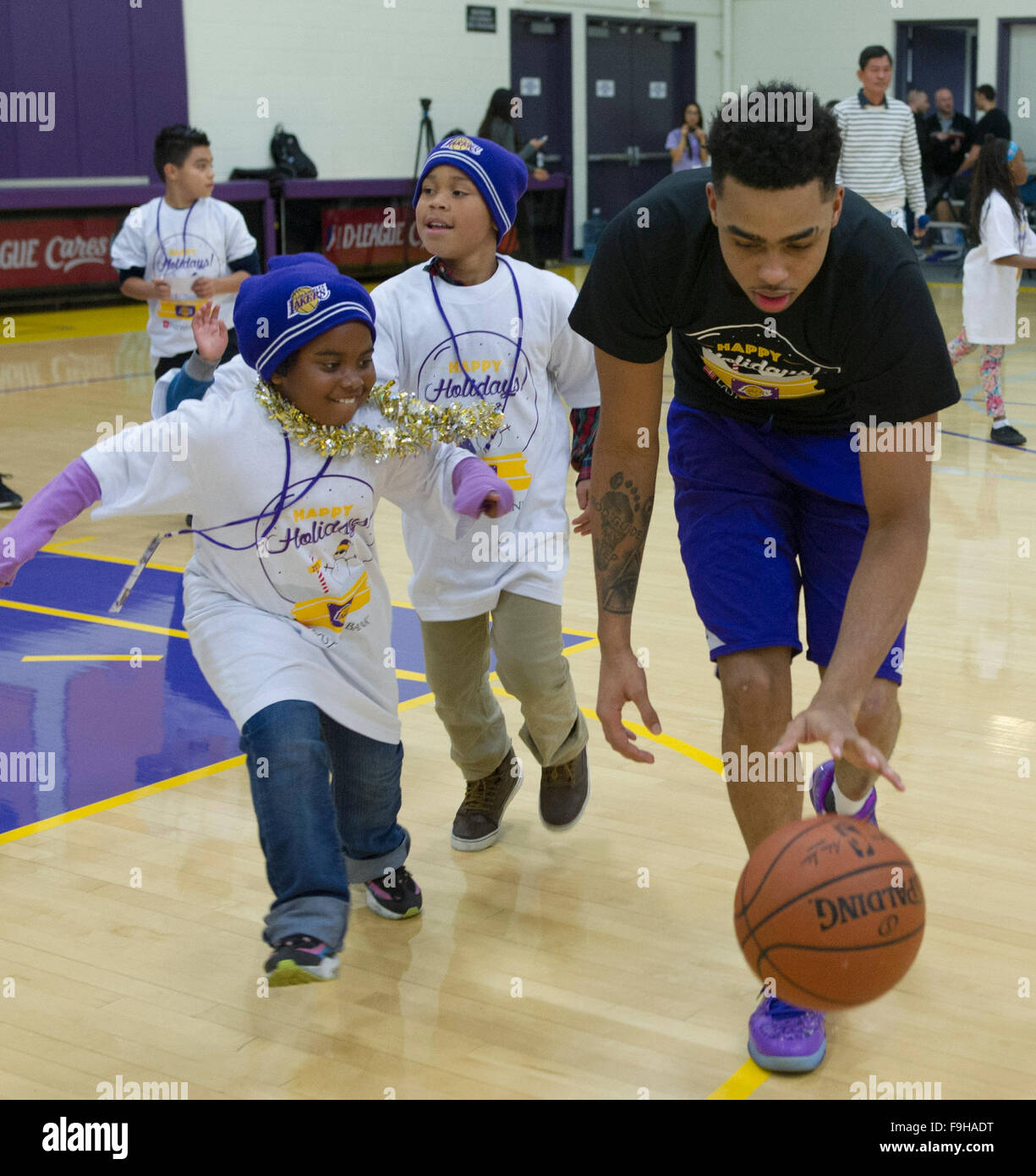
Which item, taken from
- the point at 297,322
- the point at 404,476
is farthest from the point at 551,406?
the point at 297,322

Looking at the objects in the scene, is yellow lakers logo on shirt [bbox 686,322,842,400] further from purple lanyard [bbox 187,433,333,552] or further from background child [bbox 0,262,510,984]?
purple lanyard [bbox 187,433,333,552]

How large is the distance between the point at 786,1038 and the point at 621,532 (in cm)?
96

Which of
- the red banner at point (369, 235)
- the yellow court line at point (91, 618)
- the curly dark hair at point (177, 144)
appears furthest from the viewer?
the red banner at point (369, 235)

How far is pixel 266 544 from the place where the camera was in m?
3.11

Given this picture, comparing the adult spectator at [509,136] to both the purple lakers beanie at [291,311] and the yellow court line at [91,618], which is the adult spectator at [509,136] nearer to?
the yellow court line at [91,618]

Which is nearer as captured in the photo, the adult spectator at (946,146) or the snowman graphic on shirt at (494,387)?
the snowman graphic on shirt at (494,387)

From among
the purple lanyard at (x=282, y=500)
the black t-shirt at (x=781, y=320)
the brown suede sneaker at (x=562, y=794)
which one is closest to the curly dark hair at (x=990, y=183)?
the brown suede sneaker at (x=562, y=794)

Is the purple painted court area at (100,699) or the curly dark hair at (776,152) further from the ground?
the curly dark hair at (776,152)

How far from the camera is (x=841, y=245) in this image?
100 inches

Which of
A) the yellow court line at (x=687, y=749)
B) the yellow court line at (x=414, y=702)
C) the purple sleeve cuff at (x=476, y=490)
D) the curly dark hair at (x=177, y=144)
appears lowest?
the yellow court line at (x=687, y=749)

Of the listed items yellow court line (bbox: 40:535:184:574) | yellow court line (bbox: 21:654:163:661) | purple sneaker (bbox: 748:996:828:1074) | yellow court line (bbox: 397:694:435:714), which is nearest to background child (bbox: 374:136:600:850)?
yellow court line (bbox: 397:694:435:714)

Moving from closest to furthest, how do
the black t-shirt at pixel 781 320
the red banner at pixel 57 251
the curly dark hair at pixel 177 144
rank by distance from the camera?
the black t-shirt at pixel 781 320 → the curly dark hair at pixel 177 144 → the red banner at pixel 57 251

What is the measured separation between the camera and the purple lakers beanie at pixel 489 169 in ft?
12.0

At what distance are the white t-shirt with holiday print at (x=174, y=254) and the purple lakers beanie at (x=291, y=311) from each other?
424cm
